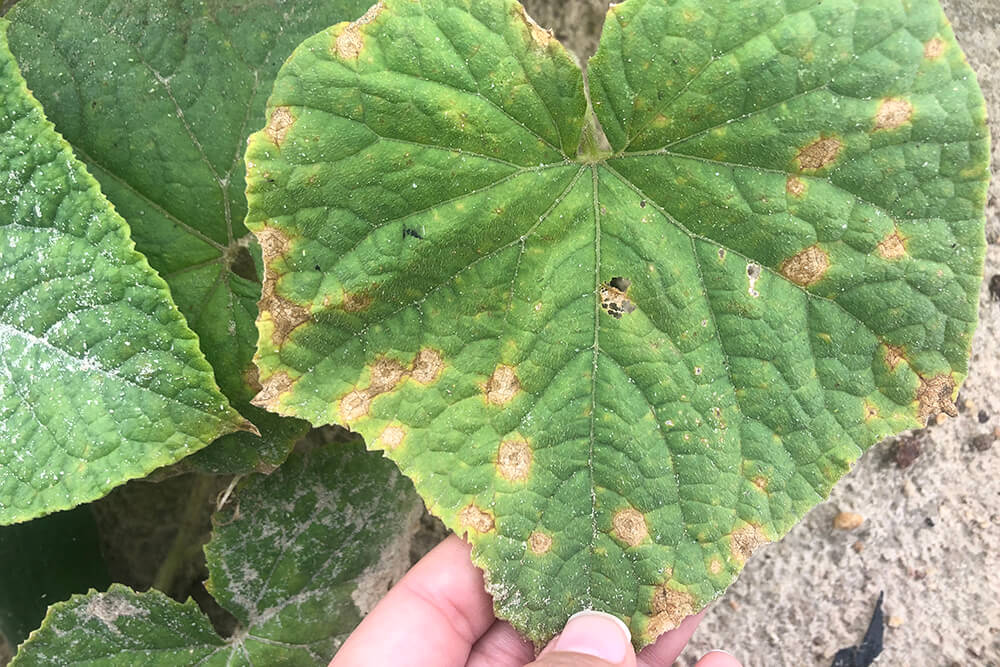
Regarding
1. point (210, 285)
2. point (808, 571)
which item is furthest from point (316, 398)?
point (808, 571)

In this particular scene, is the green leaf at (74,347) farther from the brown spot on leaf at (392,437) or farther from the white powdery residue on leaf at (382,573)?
the white powdery residue on leaf at (382,573)

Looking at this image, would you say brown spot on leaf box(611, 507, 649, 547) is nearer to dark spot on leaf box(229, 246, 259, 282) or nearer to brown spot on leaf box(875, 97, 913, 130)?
brown spot on leaf box(875, 97, 913, 130)

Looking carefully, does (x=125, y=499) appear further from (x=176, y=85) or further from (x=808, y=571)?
(x=808, y=571)


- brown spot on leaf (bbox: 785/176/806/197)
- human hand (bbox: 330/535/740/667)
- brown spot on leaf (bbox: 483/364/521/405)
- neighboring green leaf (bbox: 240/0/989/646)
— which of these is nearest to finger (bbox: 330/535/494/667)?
human hand (bbox: 330/535/740/667)

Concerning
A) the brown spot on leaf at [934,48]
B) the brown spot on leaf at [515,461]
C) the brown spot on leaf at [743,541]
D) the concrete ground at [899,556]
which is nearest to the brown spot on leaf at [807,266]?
the brown spot on leaf at [934,48]

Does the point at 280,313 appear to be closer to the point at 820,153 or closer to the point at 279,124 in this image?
the point at 279,124

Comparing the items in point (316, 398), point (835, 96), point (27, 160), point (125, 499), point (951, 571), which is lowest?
point (951, 571)

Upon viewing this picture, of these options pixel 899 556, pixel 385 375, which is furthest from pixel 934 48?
pixel 899 556
